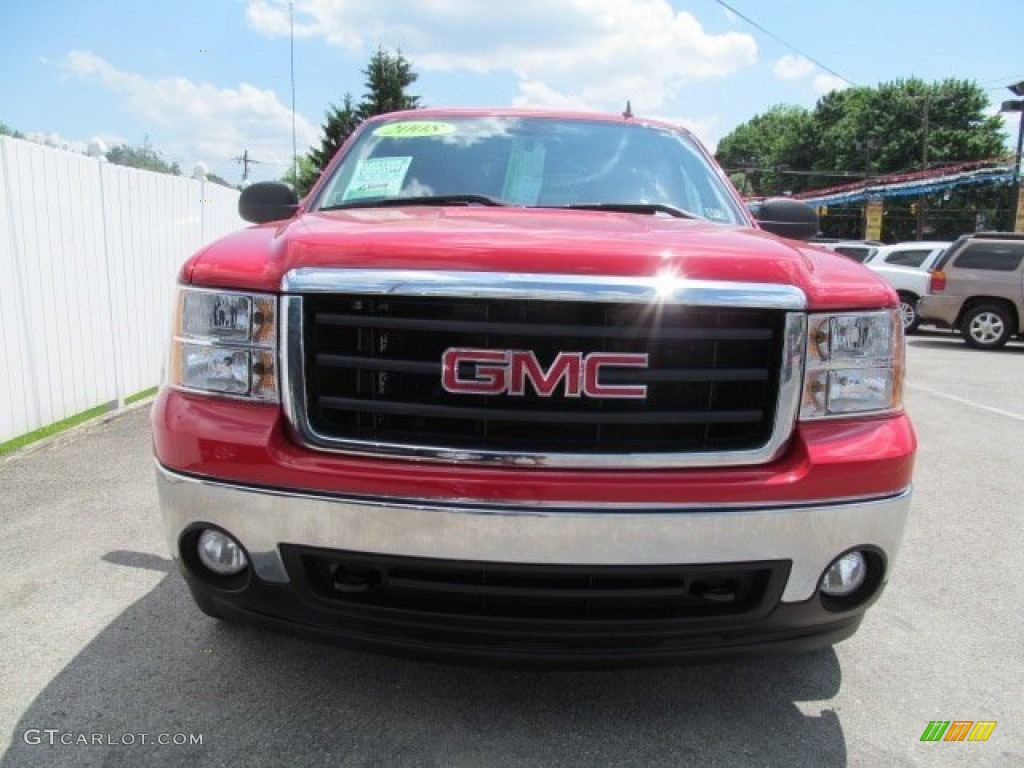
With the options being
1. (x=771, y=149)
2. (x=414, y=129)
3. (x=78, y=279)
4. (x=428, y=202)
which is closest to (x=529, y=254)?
(x=428, y=202)

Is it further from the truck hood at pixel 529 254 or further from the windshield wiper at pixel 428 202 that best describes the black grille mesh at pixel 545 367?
the windshield wiper at pixel 428 202

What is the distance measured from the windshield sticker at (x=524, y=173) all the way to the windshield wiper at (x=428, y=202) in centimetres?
12

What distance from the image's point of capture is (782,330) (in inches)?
80.5

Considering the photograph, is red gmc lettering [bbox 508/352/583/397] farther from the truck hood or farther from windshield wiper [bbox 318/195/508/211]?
windshield wiper [bbox 318/195/508/211]

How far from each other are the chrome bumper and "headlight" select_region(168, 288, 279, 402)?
0.27 m

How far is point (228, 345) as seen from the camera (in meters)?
2.10

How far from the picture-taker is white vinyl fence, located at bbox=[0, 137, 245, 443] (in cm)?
544

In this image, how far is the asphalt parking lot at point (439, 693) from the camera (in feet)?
7.22

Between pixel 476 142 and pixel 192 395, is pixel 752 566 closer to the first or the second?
pixel 192 395

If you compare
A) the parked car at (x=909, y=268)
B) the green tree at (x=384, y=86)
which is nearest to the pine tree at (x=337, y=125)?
the green tree at (x=384, y=86)

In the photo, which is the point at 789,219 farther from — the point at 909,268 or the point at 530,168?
the point at 909,268

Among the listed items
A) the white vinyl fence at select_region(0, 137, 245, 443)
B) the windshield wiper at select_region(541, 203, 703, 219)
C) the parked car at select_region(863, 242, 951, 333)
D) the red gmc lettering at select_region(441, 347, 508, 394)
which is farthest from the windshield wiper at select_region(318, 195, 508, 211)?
the parked car at select_region(863, 242, 951, 333)

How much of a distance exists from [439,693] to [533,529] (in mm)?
864

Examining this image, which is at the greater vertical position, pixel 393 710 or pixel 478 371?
pixel 478 371
